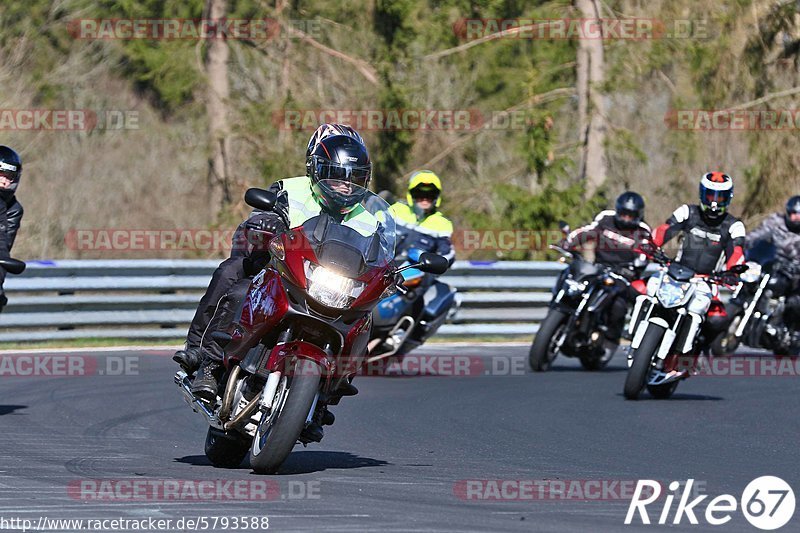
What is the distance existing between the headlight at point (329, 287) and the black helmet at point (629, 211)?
8885mm

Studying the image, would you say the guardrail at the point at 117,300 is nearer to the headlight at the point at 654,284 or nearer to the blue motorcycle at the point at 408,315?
the blue motorcycle at the point at 408,315

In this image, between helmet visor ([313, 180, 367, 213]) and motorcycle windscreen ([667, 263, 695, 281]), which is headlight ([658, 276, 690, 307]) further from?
helmet visor ([313, 180, 367, 213])

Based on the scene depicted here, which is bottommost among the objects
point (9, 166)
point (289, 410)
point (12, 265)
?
point (12, 265)

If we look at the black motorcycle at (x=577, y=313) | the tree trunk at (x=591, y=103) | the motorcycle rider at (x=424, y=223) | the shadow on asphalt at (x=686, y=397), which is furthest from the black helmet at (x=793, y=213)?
the tree trunk at (x=591, y=103)

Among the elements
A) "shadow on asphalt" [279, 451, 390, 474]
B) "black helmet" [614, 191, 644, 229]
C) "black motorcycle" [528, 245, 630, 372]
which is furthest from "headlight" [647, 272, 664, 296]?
"shadow on asphalt" [279, 451, 390, 474]

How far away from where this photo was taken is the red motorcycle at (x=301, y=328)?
7254 mm

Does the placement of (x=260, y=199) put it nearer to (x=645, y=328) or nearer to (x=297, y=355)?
(x=297, y=355)

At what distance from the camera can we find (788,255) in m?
18.4

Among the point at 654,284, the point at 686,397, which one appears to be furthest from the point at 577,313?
the point at 654,284

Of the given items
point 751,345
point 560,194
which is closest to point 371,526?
point 751,345

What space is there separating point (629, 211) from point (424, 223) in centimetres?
233

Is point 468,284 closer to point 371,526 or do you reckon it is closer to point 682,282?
point 682,282

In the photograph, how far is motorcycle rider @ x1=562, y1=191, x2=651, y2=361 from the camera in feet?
51.5

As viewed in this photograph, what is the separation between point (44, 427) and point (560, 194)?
15856 millimetres
